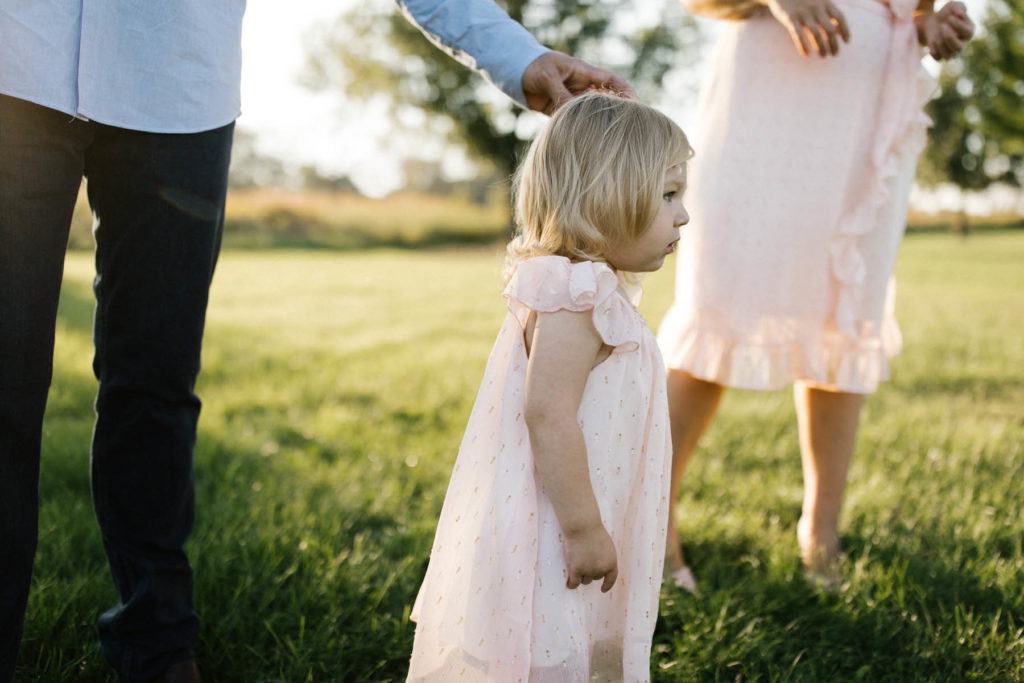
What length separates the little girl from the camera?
4.38 ft

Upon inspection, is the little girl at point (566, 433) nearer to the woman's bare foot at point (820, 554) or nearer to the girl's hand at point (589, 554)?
the girl's hand at point (589, 554)

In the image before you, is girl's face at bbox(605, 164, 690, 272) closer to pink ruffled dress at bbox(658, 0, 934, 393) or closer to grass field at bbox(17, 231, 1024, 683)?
pink ruffled dress at bbox(658, 0, 934, 393)

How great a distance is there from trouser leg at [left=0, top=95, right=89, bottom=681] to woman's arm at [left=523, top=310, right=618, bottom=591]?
0.81 metres

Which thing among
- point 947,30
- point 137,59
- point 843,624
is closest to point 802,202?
point 947,30

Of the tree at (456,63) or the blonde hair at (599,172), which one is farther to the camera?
the tree at (456,63)

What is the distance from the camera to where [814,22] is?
1938 millimetres

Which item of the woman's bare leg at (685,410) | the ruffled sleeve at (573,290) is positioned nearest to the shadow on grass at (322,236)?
the woman's bare leg at (685,410)

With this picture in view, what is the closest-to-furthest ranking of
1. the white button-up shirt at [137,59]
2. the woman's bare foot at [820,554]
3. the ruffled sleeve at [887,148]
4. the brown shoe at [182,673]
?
1. the white button-up shirt at [137,59]
2. the brown shoe at [182,673]
3. the ruffled sleeve at [887,148]
4. the woman's bare foot at [820,554]

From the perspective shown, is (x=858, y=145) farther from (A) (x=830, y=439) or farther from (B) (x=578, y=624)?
(B) (x=578, y=624)

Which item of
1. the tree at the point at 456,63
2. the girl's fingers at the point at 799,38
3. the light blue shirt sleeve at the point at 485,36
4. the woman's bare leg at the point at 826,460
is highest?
the tree at the point at 456,63

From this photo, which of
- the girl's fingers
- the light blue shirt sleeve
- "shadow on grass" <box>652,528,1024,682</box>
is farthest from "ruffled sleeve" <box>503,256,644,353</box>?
the girl's fingers

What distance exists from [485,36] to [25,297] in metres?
0.98

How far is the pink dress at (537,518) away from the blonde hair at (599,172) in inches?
3.3

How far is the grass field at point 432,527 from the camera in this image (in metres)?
1.84
